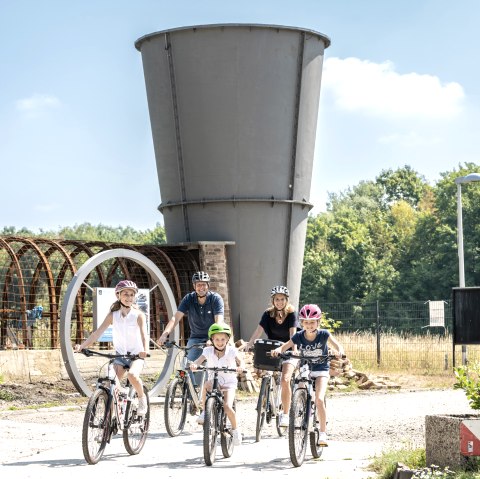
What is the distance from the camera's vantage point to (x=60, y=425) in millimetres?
14180

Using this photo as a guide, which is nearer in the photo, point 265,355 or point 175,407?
point 265,355

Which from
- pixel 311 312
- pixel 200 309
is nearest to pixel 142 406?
pixel 311 312

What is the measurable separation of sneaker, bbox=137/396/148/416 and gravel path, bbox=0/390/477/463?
4.23 ft

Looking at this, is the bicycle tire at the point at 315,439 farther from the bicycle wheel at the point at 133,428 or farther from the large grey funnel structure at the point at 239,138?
the large grey funnel structure at the point at 239,138

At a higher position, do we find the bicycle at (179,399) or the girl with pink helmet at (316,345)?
the girl with pink helmet at (316,345)

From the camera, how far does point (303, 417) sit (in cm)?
1049

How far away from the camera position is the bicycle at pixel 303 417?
10109 millimetres

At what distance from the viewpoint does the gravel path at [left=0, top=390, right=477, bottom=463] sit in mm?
12362

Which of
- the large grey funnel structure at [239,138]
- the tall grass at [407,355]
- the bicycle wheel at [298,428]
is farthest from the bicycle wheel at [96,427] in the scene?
the tall grass at [407,355]

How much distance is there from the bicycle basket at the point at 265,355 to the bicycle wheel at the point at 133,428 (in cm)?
164

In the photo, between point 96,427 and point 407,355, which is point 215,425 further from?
point 407,355

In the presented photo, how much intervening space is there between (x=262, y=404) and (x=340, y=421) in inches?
109

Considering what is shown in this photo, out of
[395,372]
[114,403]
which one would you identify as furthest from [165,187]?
[114,403]

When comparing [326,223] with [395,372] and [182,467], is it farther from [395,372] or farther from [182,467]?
[182,467]
